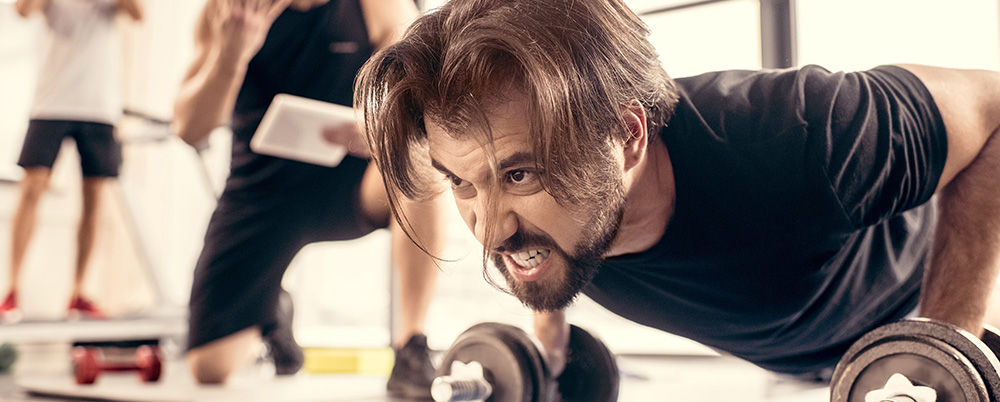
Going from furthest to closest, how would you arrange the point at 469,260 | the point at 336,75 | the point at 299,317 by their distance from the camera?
1. the point at 299,317
2. the point at 336,75
3. the point at 469,260

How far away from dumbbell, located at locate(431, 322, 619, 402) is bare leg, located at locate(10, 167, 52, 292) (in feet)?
7.08

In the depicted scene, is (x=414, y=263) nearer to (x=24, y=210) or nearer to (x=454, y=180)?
(x=454, y=180)

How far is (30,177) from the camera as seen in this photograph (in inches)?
106

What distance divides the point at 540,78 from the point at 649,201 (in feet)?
0.92

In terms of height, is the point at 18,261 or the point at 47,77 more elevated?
the point at 47,77

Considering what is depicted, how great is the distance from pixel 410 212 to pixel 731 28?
680 mm

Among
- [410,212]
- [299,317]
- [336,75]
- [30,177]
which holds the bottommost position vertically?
[299,317]

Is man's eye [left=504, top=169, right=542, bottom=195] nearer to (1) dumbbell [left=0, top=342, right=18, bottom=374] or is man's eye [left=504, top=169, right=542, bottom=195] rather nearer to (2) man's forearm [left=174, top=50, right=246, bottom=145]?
(2) man's forearm [left=174, top=50, right=246, bottom=145]

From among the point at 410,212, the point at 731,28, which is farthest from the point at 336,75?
the point at 731,28

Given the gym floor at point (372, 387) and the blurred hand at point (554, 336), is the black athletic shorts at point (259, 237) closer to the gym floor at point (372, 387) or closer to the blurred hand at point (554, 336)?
the gym floor at point (372, 387)

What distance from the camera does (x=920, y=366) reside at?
80cm

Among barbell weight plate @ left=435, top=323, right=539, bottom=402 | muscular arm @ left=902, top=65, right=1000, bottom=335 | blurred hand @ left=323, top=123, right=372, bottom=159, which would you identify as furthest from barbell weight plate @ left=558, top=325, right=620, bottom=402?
blurred hand @ left=323, top=123, right=372, bottom=159

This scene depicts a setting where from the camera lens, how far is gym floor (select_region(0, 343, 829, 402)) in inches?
60.1

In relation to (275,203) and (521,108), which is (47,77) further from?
(521,108)
